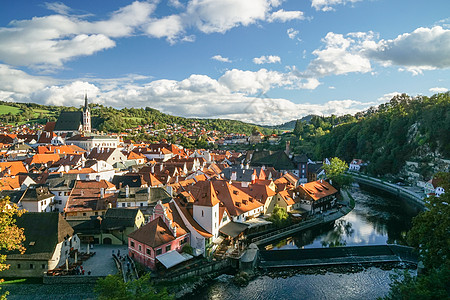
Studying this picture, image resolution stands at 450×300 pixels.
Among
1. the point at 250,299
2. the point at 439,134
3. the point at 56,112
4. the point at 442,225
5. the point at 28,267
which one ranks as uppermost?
the point at 56,112

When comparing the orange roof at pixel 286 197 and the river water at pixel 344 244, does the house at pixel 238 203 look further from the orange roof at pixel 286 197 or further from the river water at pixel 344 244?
the river water at pixel 344 244

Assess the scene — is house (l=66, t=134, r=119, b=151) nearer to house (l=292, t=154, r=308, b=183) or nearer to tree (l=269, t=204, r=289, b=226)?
house (l=292, t=154, r=308, b=183)

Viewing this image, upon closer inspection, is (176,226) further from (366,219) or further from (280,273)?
(366,219)

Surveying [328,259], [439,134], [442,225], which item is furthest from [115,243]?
[439,134]

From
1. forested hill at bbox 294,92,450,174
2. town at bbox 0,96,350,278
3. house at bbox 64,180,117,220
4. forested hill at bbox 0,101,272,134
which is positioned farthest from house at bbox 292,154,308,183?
forested hill at bbox 0,101,272,134

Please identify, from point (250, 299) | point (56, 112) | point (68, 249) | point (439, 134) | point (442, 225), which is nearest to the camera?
point (442, 225)

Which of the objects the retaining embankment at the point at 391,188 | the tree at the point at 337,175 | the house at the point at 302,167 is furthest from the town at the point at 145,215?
the house at the point at 302,167

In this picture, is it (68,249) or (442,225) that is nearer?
(442,225)
